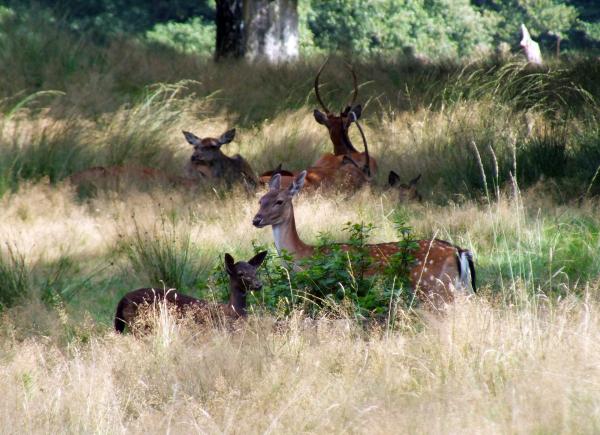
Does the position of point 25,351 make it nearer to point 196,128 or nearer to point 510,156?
point 510,156

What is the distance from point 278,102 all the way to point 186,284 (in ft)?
24.4

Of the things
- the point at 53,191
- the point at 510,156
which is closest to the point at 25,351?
the point at 53,191

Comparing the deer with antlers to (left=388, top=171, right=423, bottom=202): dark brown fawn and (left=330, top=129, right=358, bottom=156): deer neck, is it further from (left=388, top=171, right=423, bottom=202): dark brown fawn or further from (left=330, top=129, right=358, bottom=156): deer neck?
(left=388, top=171, right=423, bottom=202): dark brown fawn

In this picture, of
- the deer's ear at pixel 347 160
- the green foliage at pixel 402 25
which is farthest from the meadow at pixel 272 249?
the green foliage at pixel 402 25

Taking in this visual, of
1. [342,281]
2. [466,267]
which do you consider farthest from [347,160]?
[342,281]

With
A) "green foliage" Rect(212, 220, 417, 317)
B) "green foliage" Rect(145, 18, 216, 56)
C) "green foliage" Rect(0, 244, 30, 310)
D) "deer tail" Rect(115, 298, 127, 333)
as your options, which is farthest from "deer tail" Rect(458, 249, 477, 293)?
"green foliage" Rect(145, 18, 216, 56)

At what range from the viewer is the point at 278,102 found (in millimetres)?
15117

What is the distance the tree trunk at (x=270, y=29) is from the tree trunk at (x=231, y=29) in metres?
0.09

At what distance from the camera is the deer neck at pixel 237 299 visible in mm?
6566

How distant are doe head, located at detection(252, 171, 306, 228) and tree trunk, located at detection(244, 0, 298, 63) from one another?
32.6ft

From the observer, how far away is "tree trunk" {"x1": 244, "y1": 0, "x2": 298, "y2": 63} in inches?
707

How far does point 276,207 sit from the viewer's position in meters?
7.75

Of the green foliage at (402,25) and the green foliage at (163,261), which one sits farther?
the green foliage at (402,25)

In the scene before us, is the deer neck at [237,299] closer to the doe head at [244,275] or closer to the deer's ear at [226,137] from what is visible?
the doe head at [244,275]
